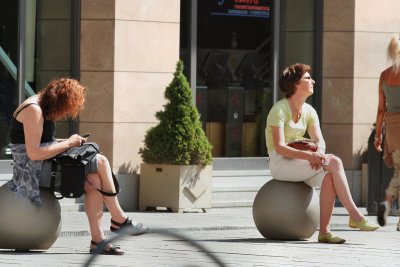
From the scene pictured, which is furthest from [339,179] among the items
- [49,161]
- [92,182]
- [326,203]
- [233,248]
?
[49,161]

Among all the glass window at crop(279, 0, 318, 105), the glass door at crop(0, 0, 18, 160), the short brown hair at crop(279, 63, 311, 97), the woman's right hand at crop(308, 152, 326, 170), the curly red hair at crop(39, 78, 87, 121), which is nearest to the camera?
the curly red hair at crop(39, 78, 87, 121)

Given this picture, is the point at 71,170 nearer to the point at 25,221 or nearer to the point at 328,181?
the point at 25,221

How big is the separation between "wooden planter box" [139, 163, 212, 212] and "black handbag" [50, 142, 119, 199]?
188 inches

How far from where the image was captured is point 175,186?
43.5 feet

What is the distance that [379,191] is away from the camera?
1353cm

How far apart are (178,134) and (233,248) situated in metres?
4.25

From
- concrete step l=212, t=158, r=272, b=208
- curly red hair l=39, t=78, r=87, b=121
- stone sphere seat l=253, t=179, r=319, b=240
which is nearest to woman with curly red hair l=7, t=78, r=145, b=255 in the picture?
curly red hair l=39, t=78, r=87, b=121

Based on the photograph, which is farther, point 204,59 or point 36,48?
point 204,59

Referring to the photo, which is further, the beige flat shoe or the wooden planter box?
the wooden planter box

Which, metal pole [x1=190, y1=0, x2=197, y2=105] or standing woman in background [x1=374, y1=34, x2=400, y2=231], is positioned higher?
metal pole [x1=190, y1=0, x2=197, y2=105]

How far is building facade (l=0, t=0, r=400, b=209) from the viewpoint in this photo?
13656 millimetres

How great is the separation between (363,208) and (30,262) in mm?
7769

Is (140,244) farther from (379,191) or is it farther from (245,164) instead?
(245,164)

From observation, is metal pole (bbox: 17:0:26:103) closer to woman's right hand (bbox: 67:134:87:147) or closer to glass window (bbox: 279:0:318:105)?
glass window (bbox: 279:0:318:105)
